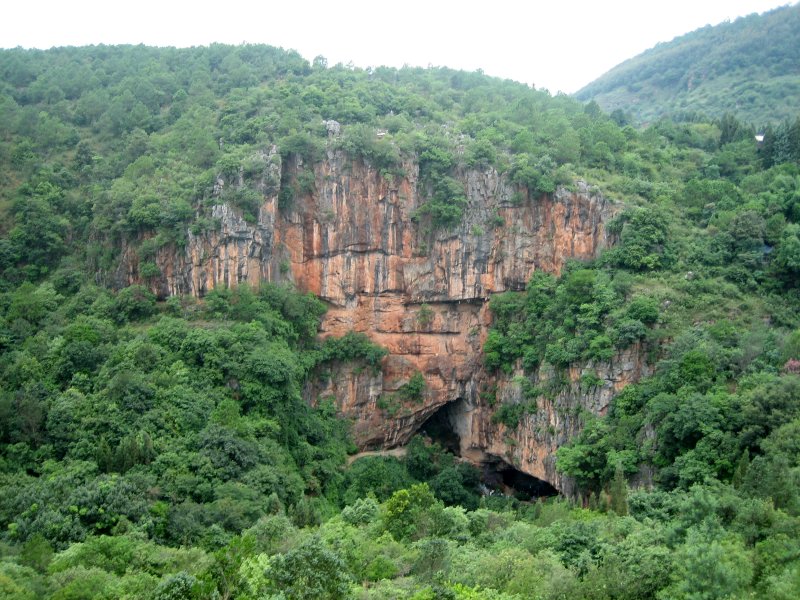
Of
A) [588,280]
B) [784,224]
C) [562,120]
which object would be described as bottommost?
[588,280]

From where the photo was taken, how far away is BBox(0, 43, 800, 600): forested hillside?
62.4 ft

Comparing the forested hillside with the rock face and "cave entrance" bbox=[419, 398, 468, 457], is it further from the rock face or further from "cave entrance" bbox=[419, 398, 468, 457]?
"cave entrance" bbox=[419, 398, 468, 457]

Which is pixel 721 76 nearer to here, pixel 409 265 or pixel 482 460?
pixel 409 265

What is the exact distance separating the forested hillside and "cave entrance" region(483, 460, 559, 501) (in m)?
0.71

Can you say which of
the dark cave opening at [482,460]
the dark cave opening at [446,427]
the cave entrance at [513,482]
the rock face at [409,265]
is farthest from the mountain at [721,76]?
the cave entrance at [513,482]

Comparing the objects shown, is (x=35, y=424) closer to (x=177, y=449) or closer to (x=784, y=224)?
(x=177, y=449)

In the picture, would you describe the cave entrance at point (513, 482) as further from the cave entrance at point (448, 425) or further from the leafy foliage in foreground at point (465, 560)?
the leafy foliage in foreground at point (465, 560)

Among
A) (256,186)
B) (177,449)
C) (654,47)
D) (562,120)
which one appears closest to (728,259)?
(562,120)

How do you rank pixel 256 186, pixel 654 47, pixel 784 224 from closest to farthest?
pixel 784 224, pixel 256 186, pixel 654 47

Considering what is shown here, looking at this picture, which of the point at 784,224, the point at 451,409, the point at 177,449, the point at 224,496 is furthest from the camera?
the point at 451,409

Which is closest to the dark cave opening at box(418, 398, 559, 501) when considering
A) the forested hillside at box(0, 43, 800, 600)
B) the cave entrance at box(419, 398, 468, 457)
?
the cave entrance at box(419, 398, 468, 457)

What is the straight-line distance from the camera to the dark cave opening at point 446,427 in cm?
3862

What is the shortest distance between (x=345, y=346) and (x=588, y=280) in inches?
420

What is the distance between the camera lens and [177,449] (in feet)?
87.0
